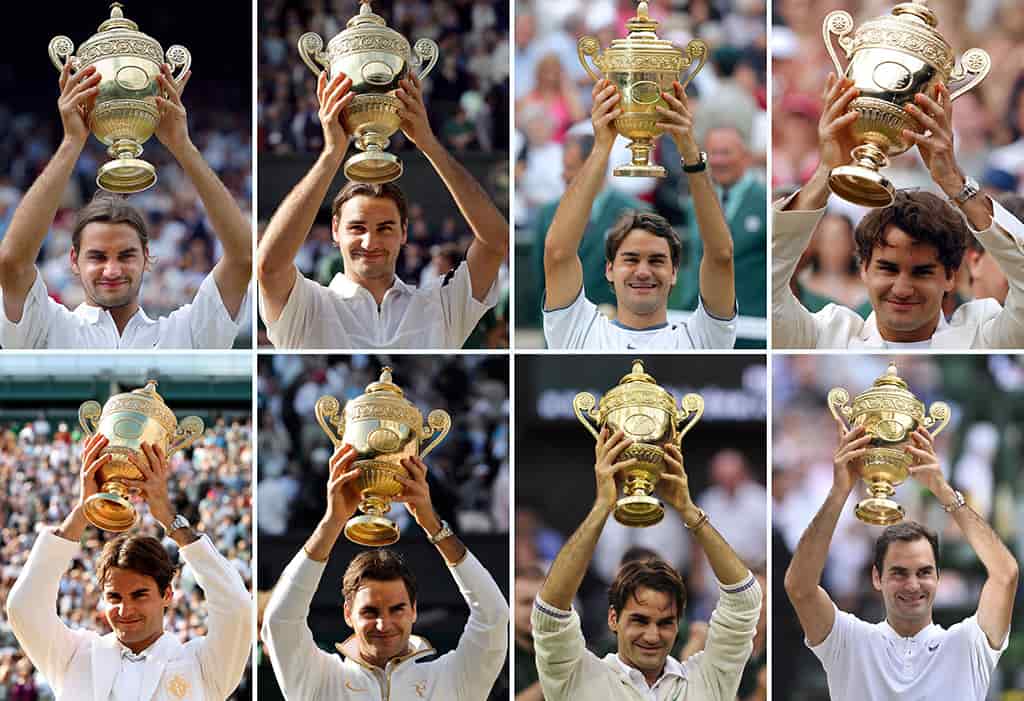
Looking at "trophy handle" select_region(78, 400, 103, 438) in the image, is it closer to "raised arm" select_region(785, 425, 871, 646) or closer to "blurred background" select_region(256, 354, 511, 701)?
"blurred background" select_region(256, 354, 511, 701)

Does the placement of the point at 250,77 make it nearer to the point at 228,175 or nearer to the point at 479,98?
the point at 228,175

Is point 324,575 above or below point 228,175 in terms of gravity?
below

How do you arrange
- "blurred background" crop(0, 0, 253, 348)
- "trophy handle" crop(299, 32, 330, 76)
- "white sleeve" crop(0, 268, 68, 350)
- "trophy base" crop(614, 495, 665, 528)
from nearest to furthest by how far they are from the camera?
"trophy base" crop(614, 495, 665, 528) → "trophy handle" crop(299, 32, 330, 76) → "white sleeve" crop(0, 268, 68, 350) → "blurred background" crop(0, 0, 253, 348)

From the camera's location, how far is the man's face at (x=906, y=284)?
6.47 metres

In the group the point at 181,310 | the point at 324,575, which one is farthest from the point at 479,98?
the point at 324,575

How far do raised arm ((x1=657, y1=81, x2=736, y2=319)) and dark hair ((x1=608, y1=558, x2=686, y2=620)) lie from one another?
79 centimetres

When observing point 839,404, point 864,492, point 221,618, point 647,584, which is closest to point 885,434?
point 839,404

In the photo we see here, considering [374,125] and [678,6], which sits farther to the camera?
[678,6]

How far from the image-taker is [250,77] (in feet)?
22.5

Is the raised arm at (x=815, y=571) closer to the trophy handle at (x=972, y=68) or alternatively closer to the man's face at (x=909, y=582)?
the man's face at (x=909, y=582)

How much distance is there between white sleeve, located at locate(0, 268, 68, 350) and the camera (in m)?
6.56

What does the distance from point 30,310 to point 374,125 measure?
1273 millimetres

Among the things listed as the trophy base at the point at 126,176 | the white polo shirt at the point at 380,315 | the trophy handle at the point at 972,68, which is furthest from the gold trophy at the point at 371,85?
the trophy handle at the point at 972,68

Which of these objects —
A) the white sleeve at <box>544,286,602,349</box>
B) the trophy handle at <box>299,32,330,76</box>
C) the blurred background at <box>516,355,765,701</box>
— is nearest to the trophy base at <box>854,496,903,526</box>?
the blurred background at <box>516,355,765,701</box>
